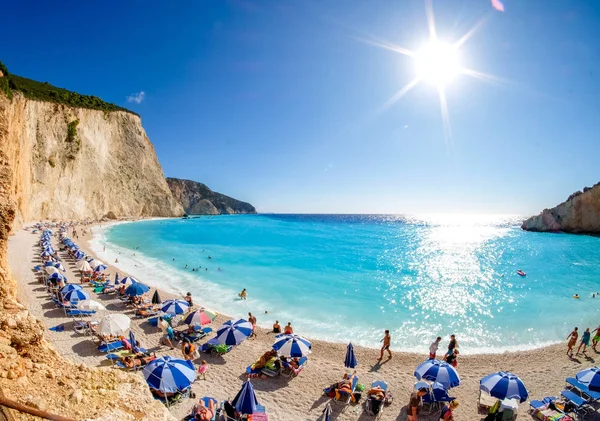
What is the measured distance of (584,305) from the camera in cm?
2134

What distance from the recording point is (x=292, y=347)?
1046 centimetres

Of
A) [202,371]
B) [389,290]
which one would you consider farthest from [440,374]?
[389,290]

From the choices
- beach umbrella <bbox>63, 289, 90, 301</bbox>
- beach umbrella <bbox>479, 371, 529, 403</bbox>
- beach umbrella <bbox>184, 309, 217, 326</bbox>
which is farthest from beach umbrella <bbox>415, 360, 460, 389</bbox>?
beach umbrella <bbox>63, 289, 90, 301</bbox>

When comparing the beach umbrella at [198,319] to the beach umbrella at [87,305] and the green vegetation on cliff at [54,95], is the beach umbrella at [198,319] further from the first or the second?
the green vegetation on cliff at [54,95]

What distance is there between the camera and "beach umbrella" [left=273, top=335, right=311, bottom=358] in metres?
10.3

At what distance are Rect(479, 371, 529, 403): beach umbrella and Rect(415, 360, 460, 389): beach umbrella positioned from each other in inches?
36.2

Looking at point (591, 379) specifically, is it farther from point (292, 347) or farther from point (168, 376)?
point (168, 376)

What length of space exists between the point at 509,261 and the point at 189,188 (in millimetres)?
163767

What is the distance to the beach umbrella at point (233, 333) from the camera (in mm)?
11320

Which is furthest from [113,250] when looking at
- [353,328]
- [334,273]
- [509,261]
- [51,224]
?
[509,261]

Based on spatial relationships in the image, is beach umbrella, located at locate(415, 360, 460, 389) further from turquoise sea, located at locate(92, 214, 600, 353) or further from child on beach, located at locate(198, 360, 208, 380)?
child on beach, located at locate(198, 360, 208, 380)

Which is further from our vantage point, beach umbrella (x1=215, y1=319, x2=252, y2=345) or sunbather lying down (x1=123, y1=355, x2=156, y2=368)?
beach umbrella (x1=215, y1=319, x2=252, y2=345)

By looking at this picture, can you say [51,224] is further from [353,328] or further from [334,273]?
[353,328]

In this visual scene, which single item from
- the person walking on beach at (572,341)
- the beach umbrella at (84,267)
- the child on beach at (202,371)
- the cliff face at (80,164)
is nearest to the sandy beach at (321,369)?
the child on beach at (202,371)
